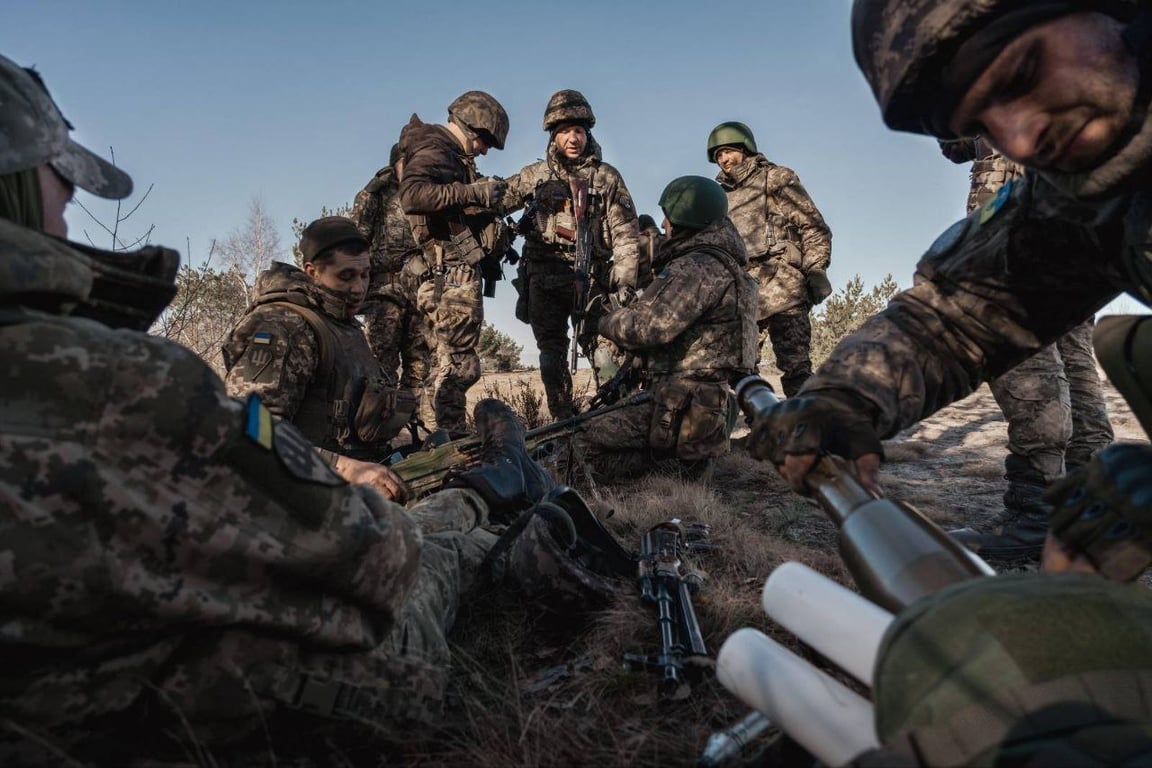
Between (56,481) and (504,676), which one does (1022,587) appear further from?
(504,676)

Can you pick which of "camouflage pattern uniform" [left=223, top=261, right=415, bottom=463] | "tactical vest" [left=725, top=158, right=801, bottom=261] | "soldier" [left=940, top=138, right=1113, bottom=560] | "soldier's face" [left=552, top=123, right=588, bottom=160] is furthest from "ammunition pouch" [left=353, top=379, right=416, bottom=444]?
"tactical vest" [left=725, top=158, right=801, bottom=261]

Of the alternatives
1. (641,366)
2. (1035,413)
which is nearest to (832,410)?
(1035,413)

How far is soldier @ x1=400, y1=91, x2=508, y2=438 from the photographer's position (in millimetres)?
5875

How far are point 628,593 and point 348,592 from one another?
126cm

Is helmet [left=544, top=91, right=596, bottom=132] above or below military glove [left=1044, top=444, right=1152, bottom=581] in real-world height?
above

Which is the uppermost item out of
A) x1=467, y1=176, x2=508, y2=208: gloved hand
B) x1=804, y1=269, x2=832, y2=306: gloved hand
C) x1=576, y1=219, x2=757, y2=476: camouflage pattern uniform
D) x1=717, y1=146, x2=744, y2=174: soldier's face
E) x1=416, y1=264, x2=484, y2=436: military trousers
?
x1=717, y1=146, x2=744, y2=174: soldier's face

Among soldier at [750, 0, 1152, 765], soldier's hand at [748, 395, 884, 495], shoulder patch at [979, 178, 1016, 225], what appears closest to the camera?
soldier at [750, 0, 1152, 765]

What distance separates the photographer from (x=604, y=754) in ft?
5.13

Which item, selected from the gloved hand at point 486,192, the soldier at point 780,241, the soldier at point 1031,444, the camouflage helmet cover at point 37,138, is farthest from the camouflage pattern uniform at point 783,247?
the camouflage helmet cover at point 37,138

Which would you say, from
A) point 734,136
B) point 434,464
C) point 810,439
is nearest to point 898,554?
point 810,439

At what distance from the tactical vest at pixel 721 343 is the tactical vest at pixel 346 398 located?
206 centimetres

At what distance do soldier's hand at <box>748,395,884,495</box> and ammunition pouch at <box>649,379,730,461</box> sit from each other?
313cm

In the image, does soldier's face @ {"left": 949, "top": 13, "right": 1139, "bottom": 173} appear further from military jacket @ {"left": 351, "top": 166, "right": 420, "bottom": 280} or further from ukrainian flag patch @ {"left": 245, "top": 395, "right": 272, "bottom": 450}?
military jacket @ {"left": 351, "top": 166, "right": 420, "bottom": 280}

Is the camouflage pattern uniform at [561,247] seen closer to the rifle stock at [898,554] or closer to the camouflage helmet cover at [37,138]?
the camouflage helmet cover at [37,138]
